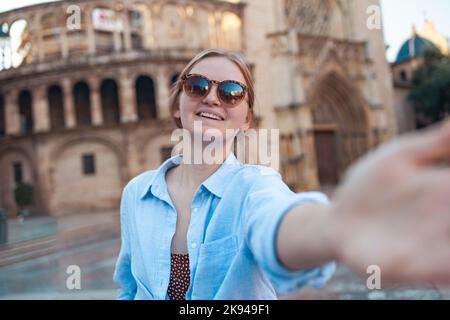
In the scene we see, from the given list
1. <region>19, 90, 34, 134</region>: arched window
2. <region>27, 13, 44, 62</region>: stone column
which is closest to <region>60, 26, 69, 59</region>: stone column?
<region>27, 13, 44, 62</region>: stone column

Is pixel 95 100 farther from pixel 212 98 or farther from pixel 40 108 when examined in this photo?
pixel 212 98

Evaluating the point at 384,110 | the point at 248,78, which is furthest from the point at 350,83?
the point at 248,78

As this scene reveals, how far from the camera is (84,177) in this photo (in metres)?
19.3

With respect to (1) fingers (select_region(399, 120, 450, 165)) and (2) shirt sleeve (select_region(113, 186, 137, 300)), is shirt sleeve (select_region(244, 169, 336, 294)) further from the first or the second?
(2) shirt sleeve (select_region(113, 186, 137, 300))

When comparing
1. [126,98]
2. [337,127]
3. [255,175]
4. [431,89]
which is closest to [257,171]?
[255,175]

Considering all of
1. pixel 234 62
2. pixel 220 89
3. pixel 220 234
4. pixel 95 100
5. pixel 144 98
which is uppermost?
pixel 144 98

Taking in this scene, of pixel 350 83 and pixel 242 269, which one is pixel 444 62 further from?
pixel 242 269

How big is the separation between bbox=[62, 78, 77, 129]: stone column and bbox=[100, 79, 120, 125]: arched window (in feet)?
5.91

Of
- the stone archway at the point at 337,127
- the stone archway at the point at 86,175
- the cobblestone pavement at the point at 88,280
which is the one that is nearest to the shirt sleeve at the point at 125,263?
the cobblestone pavement at the point at 88,280

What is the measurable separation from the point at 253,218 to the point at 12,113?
22283 mm

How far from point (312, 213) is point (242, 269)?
0.55 metres

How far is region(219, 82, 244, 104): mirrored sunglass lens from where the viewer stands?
1414 millimetres

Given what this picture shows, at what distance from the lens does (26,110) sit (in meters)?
21.0

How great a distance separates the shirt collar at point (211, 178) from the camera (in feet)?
4.35
